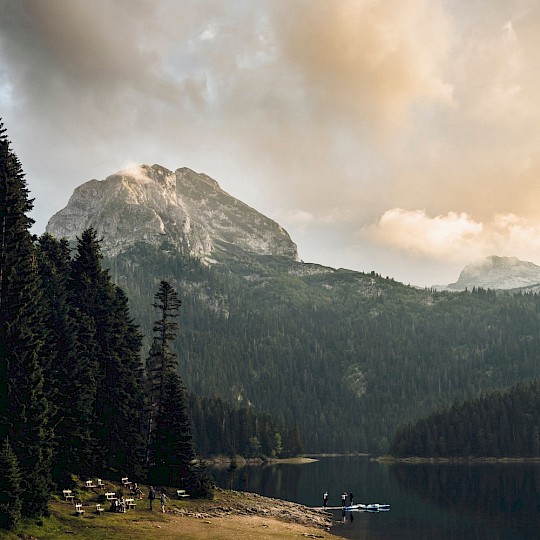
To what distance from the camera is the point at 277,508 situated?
308 ft

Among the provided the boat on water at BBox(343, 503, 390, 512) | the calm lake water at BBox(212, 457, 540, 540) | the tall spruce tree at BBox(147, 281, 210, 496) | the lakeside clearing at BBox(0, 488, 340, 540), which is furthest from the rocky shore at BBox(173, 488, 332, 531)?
the tall spruce tree at BBox(147, 281, 210, 496)

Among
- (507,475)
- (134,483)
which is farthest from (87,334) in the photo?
(507,475)

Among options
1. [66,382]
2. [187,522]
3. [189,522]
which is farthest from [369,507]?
[66,382]

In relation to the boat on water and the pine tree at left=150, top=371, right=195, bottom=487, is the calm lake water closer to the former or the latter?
the boat on water

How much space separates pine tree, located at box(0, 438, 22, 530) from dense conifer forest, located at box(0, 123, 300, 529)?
3.0 inches

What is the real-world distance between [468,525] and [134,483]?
1682 inches

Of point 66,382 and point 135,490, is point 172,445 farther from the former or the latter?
point 66,382

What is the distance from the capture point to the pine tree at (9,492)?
1988 inches

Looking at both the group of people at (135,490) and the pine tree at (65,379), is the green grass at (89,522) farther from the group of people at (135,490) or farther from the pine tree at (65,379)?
the pine tree at (65,379)

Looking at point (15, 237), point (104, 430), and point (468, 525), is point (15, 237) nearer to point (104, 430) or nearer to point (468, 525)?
point (104, 430)

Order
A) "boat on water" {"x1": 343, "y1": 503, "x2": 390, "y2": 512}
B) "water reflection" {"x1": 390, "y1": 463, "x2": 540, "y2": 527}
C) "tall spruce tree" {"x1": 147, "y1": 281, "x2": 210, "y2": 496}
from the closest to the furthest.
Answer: "tall spruce tree" {"x1": 147, "y1": 281, "x2": 210, "y2": 496} → "water reflection" {"x1": 390, "y1": 463, "x2": 540, "y2": 527} → "boat on water" {"x1": 343, "y1": 503, "x2": 390, "y2": 512}

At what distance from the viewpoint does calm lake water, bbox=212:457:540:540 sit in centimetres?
7975

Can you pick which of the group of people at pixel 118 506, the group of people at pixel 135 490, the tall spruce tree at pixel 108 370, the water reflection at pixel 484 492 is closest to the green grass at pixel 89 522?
the group of people at pixel 118 506

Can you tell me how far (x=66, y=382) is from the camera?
237 ft
